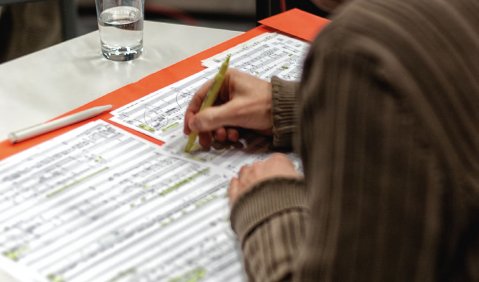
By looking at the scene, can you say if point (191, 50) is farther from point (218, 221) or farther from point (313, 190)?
point (313, 190)

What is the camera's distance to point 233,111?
0.85m

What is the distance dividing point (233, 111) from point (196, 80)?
186 millimetres

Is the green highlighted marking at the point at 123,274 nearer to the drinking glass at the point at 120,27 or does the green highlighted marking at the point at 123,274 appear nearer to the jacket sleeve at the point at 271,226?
the jacket sleeve at the point at 271,226

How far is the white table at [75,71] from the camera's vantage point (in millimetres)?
945

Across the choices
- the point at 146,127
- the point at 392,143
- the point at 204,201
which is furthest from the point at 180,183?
the point at 392,143

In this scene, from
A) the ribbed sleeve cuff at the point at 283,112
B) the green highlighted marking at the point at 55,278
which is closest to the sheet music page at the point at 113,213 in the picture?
the green highlighted marking at the point at 55,278

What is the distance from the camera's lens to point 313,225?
18.1 inches

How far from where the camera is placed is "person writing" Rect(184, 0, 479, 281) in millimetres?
415

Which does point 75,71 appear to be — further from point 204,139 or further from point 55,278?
point 55,278

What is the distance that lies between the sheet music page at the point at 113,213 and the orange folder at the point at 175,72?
0.02 metres

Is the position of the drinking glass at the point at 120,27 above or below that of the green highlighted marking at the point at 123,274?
above

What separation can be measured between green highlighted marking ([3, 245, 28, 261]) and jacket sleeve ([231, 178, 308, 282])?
217mm

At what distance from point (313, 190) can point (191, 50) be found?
0.71 meters

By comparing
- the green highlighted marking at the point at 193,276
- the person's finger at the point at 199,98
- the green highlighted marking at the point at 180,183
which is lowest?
the green highlighted marking at the point at 193,276
